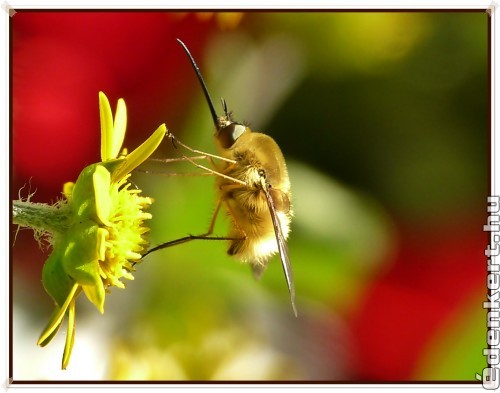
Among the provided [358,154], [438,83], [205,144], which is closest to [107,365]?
[205,144]

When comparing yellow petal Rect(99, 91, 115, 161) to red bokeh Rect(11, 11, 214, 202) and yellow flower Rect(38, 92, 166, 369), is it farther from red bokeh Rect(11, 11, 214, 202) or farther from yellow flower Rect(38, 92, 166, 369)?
red bokeh Rect(11, 11, 214, 202)

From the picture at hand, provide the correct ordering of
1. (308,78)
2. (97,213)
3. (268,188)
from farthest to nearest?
(308,78) → (268,188) → (97,213)

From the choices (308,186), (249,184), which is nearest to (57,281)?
(249,184)

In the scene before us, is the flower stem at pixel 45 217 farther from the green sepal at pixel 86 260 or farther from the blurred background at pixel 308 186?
the blurred background at pixel 308 186

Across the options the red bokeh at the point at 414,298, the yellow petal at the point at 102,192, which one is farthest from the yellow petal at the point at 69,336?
the red bokeh at the point at 414,298
